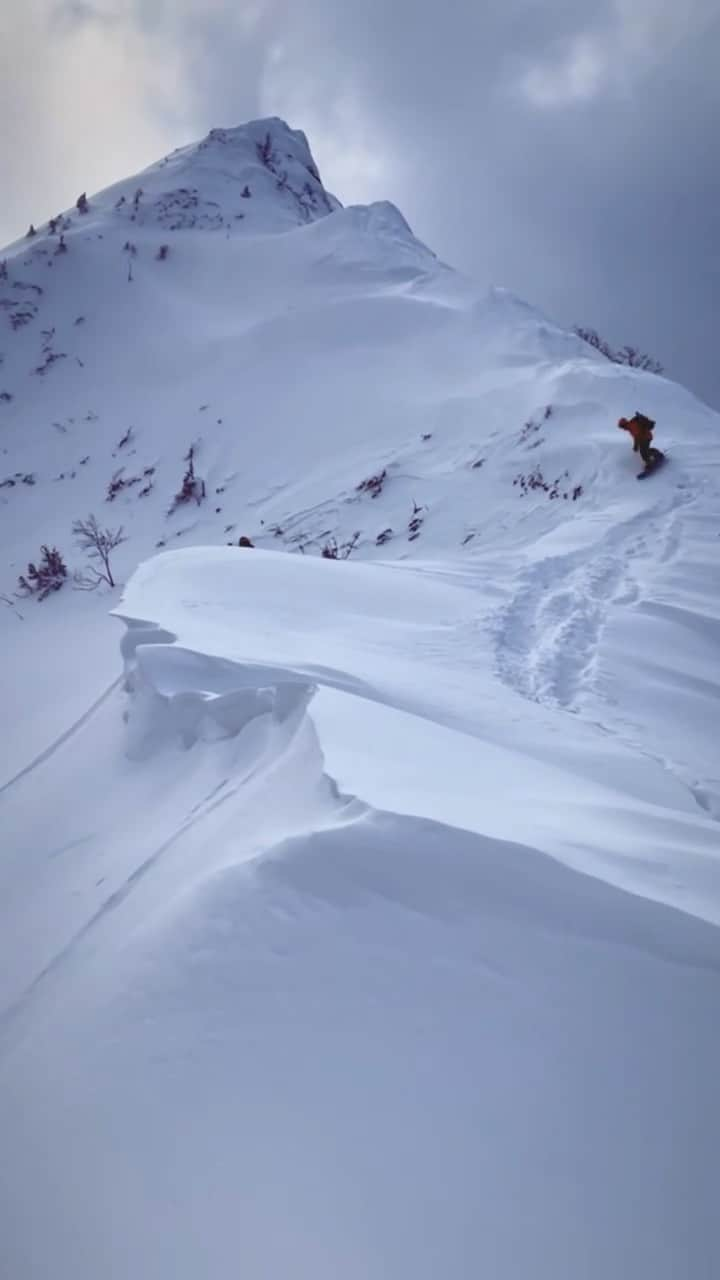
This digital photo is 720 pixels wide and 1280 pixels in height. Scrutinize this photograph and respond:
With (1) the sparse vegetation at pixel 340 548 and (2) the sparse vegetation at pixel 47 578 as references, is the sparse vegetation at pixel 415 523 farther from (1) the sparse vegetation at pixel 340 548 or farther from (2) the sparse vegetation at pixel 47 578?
(2) the sparse vegetation at pixel 47 578

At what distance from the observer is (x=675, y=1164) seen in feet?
3.02

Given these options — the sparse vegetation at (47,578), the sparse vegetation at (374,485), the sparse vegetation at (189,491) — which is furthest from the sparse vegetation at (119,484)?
the sparse vegetation at (374,485)

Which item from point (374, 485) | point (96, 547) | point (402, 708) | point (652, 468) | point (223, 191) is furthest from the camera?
point (223, 191)

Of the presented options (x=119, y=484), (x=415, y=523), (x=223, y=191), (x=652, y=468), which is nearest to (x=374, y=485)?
(x=415, y=523)

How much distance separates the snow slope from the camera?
3.09 feet

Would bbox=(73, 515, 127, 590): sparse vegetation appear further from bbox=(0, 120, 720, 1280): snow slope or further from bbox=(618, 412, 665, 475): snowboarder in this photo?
bbox=(618, 412, 665, 475): snowboarder

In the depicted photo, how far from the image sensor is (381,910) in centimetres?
121

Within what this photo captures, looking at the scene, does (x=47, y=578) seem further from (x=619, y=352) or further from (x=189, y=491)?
(x=619, y=352)

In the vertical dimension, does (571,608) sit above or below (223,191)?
below

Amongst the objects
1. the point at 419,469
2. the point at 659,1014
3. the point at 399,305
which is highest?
the point at 399,305

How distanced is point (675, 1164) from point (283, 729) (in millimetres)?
1369

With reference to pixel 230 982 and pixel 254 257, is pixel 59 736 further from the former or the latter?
pixel 254 257

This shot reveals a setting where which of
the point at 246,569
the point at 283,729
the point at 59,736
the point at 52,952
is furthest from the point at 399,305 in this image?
the point at 52,952

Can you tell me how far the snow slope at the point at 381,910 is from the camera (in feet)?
3.09
